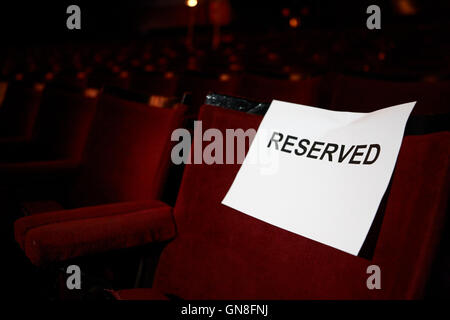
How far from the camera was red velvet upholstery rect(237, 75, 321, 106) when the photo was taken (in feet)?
3.52

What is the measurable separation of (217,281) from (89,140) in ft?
1.57

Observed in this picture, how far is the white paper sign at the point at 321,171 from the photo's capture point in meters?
0.33

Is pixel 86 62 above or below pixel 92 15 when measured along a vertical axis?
below

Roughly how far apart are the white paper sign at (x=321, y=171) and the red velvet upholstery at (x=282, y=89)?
24.6 inches

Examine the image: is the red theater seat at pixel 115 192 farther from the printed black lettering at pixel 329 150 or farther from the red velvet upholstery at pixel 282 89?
the red velvet upholstery at pixel 282 89

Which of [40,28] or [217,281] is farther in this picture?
[40,28]

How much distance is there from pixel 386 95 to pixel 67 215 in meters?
0.72

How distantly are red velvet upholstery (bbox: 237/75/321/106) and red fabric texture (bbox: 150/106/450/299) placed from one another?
581mm

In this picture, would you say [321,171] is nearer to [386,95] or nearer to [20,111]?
[386,95]

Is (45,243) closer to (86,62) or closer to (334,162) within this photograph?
(334,162)

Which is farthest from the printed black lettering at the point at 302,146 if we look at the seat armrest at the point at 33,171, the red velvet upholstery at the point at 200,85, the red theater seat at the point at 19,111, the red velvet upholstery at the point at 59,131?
the red theater seat at the point at 19,111

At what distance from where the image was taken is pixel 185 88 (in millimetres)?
1472

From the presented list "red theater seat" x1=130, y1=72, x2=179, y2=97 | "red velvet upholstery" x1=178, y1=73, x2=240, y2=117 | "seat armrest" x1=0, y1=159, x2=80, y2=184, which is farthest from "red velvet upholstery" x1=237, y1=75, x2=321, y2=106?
"seat armrest" x1=0, y1=159, x2=80, y2=184

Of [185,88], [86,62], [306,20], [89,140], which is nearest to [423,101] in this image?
[89,140]
